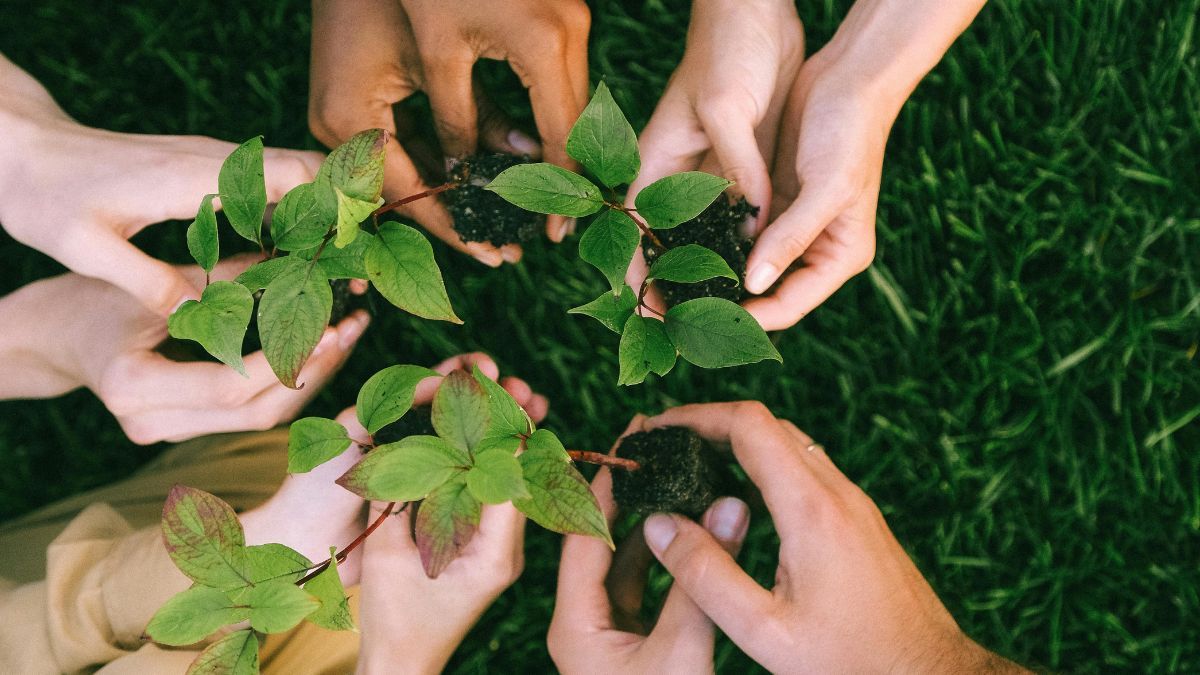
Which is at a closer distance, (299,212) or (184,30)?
(299,212)

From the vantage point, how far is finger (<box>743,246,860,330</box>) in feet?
4.43

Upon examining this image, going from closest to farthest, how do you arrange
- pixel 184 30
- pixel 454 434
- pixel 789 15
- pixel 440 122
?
pixel 454 434 → pixel 440 122 → pixel 789 15 → pixel 184 30

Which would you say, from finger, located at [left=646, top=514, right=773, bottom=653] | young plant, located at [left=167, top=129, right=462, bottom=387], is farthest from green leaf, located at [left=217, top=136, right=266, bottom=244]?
finger, located at [left=646, top=514, right=773, bottom=653]

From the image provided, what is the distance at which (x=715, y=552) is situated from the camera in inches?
51.9

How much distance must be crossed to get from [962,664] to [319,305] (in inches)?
43.2

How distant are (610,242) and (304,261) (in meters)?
0.34

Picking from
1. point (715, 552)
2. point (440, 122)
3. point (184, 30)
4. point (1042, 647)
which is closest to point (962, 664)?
point (715, 552)

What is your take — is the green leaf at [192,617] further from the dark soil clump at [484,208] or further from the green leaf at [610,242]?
the dark soil clump at [484,208]

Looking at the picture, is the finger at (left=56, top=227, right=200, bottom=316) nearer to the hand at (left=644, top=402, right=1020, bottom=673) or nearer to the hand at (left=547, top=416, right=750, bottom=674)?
the hand at (left=547, top=416, right=750, bottom=674)

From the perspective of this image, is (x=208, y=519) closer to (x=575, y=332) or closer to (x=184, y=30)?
(x=575, y=332)

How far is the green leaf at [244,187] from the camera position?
896 millimetres

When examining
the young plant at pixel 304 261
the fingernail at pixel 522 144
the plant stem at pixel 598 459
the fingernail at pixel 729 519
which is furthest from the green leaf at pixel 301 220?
the fingernail at pixel 729 519

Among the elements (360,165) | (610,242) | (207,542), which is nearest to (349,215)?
(360,165)

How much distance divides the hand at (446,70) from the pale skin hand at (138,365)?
1.17 feet
